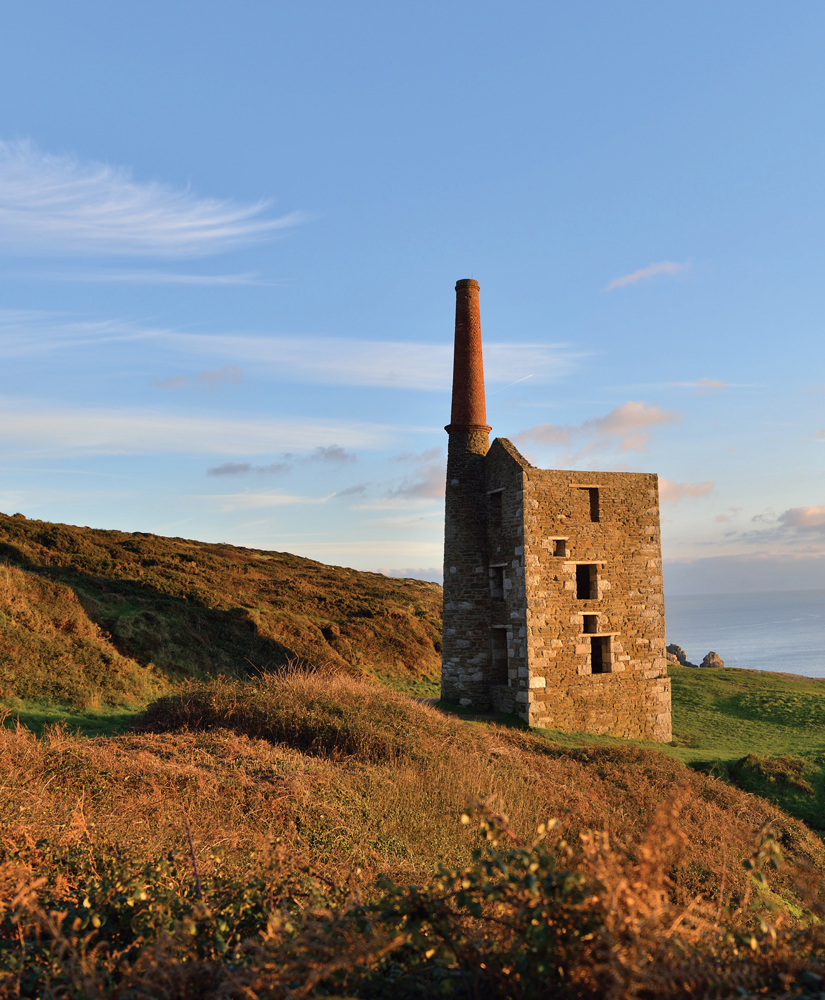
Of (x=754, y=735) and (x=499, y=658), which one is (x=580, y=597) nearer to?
(x=499, y=658)

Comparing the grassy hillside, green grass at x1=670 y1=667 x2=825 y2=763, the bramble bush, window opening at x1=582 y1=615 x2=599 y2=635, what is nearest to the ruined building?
window opening at x1=582 y1=615 x2=599 y2=635

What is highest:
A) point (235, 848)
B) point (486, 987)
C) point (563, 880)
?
point (563, 880)

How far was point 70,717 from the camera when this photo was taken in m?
14.2

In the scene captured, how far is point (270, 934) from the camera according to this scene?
3.56 m

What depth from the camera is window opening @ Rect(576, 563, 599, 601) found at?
65.8ft

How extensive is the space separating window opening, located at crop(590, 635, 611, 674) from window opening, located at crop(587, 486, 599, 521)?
3.56 meters

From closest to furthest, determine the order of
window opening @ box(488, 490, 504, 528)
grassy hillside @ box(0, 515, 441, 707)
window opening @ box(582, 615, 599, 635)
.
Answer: grassy hillside @ box(0, 515, 441, 707) < window opening @ box(582, 615, 599, 635) < window opening @ box(488, 490, 504, 528)

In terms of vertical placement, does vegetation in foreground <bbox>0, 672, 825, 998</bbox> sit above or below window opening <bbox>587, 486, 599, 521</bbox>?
below

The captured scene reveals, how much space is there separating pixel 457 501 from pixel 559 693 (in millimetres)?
6542

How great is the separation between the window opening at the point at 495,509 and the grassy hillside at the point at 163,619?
27.9ft

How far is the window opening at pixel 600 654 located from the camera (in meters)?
20.0

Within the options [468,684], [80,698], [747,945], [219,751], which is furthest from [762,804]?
[80,698]

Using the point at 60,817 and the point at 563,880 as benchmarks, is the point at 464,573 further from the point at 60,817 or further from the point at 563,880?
the point at 563,880

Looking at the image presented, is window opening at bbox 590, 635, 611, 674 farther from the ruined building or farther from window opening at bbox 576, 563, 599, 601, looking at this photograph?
window opening at bbox 576, 563, 599, 601
